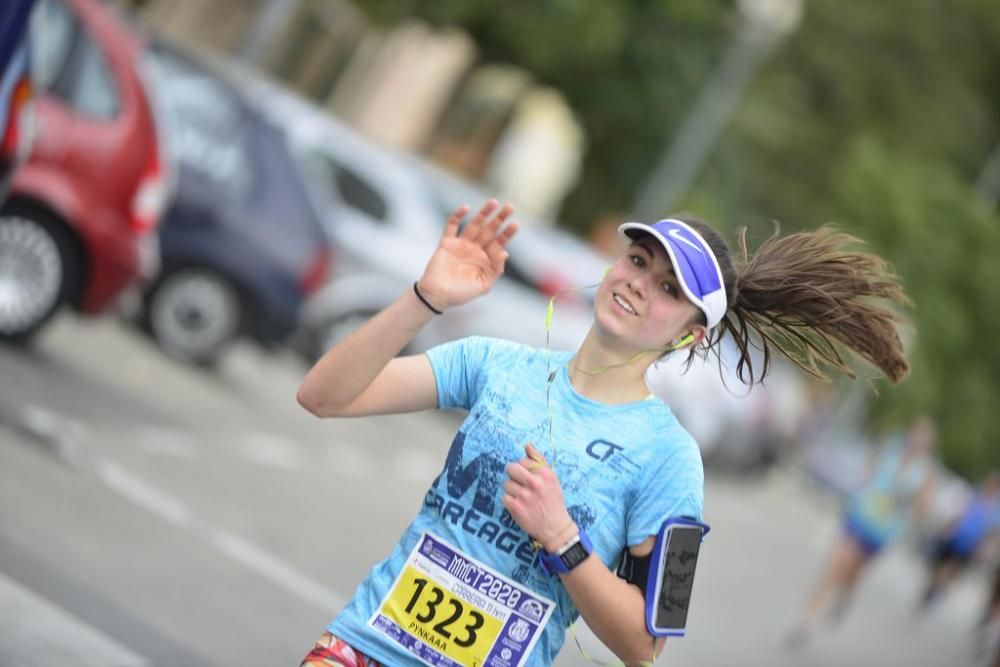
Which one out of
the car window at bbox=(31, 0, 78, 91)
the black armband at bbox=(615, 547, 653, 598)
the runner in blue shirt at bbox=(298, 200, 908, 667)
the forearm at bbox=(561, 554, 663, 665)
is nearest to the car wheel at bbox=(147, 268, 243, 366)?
the car window at bbox=(31, 0, 78, 91)

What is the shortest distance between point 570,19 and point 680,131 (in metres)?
7.55

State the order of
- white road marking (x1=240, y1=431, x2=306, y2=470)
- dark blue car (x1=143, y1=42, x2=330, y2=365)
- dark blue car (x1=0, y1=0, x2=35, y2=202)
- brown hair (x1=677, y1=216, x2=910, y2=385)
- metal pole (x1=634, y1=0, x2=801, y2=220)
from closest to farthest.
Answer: brown hair (x1=677, y1=216, x2=910, y2=385) < dark blue car (x1=0, y1=0, x2=35, y2=202) < white road marking (x1=240, y1=431, x2=306, y2=470) < dark blue car (x1=143, y1=42, x2=330, y2=365) < metal pole (x1=634, y1=0, x2=801, y2=220)

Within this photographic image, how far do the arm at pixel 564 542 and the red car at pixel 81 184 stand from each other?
25.2ft

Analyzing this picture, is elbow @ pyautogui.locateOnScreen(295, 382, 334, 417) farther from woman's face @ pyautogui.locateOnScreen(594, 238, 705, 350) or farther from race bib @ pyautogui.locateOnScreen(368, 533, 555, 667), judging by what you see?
woman's face @ pyautogui.locateOnScreen(594, 238, 705, 350)

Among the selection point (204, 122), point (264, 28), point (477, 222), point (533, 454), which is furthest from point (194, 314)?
point (533, 454)

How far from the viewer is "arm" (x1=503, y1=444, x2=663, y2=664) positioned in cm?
409

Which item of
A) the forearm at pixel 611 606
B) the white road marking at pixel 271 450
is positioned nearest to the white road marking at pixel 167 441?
the white road marking at pixel 271 450

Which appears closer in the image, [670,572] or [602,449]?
[670,572]

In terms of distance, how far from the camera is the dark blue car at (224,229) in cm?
1391

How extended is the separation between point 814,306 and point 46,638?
304 centimetres

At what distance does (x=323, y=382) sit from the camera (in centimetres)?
435

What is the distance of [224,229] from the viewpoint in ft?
47.1

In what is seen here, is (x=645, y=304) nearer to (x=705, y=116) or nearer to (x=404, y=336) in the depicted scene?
(x=404, y=336)

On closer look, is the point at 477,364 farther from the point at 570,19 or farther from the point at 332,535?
the point at 570,19
